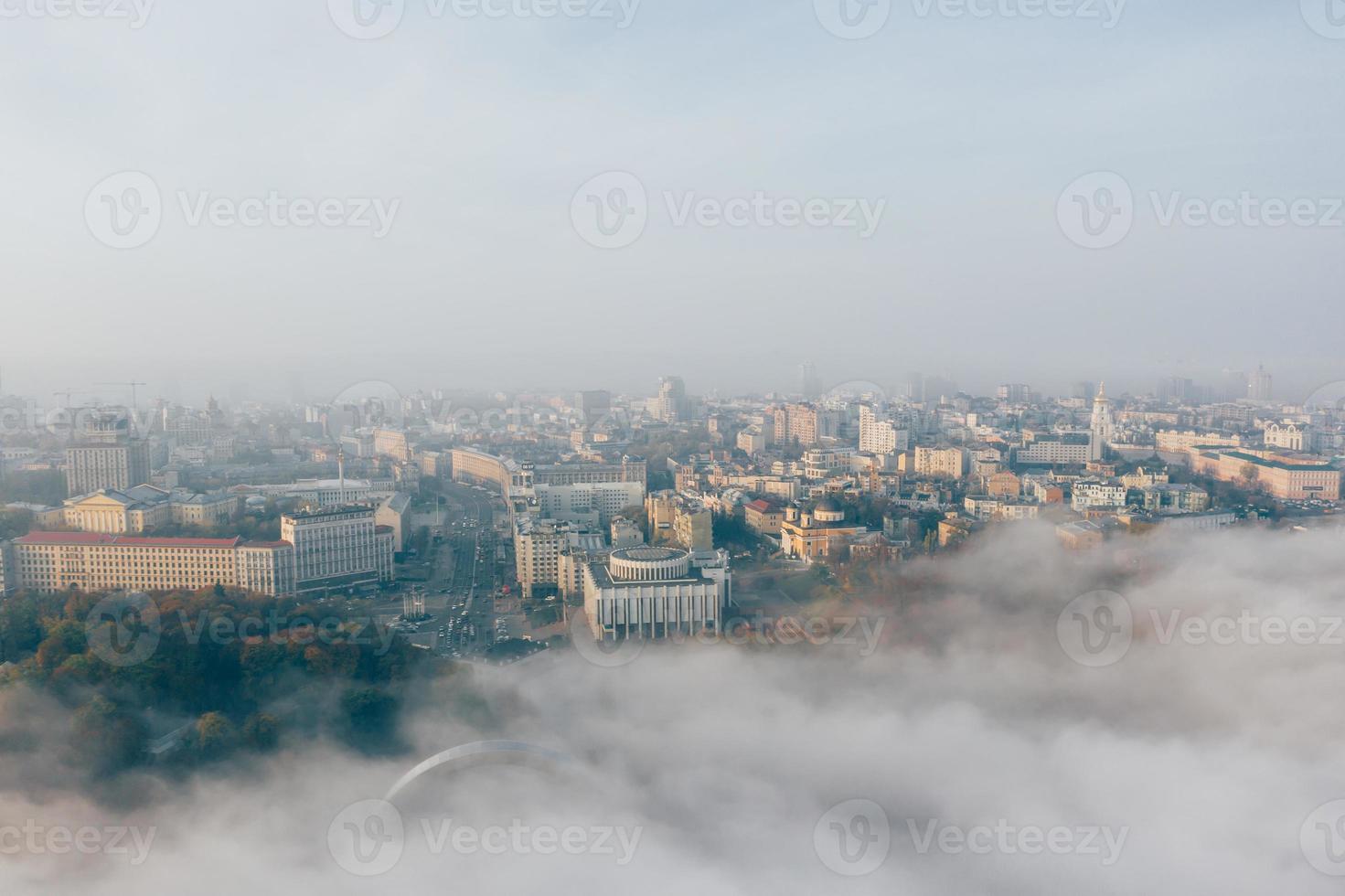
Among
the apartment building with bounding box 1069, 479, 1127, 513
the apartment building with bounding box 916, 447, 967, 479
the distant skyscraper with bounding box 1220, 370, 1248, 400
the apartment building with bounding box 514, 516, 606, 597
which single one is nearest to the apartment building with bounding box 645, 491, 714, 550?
the apartment building with bounding box 514, 516, 606, 597

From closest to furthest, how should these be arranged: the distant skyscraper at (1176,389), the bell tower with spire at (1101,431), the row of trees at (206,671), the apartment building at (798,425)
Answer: the row of trees at (206,671), the bell tower with spire at (1101,431), the apartment building at (798,425), the distant skyscraper at (1176,389)

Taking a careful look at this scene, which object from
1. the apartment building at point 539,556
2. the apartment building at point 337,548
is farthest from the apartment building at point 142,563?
the apartment building at point 539,556

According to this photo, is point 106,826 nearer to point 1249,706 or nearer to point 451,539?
point 1249,706

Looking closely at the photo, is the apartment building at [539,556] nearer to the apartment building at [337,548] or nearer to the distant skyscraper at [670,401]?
the apartment building at [337,548]

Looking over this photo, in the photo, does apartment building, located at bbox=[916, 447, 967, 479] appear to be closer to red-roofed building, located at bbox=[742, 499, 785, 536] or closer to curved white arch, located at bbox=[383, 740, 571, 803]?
red-roofed building, located at bbox=[742, 499, 785, 536]

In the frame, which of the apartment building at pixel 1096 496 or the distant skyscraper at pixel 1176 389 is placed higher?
the distant skyscraper at pixel 1176 389

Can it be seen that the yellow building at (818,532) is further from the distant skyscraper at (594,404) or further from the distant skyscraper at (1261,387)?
the distant skyscraper at (594,404)

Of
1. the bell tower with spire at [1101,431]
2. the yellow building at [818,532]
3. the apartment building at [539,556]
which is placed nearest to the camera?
the apartment building at [539,556]

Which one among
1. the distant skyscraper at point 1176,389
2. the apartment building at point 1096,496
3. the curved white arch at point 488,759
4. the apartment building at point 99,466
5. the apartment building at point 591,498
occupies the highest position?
the distant skyscraper at point 1176,389

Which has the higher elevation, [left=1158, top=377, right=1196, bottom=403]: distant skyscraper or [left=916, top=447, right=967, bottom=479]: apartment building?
[left=1158, top=377, right=1196, bottom=403]: distant skyscraper

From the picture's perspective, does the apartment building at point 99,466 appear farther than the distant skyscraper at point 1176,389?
No

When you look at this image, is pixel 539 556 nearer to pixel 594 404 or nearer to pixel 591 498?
pixel 591 498
